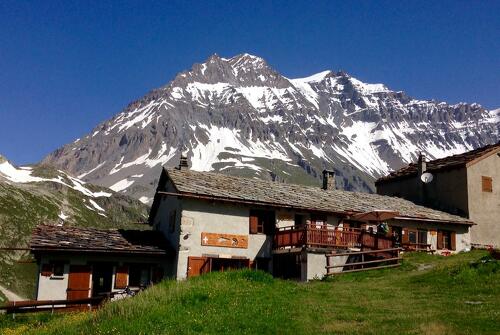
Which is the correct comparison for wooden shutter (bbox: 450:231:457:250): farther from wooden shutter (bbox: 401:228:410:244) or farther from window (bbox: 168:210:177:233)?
window (bbox: 168:210:177:233)

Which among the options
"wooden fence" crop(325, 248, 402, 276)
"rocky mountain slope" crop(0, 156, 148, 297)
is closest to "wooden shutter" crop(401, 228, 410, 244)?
"wooden fence" crop(325, 248, 402, 276)

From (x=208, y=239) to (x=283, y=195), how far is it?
673 centimetres

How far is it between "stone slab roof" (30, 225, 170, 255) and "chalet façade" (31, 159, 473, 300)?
0.17 ft

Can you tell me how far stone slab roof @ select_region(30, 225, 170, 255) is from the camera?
28766 mm

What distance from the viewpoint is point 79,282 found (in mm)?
29250

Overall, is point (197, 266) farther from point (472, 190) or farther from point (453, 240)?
point (472, 190)

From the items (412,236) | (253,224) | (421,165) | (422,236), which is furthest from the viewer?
(421,165)

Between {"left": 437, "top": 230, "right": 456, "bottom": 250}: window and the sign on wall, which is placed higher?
{"left": 437, "top": 230, "right": 456, "bottom": 250}: window

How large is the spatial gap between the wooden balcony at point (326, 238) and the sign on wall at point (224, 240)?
2.01 metres

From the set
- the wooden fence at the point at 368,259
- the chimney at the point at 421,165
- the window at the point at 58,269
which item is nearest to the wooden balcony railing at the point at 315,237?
the wooden fence at the point at 368,259

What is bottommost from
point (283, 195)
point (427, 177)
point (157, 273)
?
point (157, 273)

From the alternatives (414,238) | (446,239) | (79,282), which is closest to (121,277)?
(79,282)

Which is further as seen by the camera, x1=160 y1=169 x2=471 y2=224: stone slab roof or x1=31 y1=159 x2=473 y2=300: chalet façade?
x1=160 y1=169 x2=471 y2=224: stone slab roof

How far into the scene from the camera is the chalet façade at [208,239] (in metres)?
29.3
